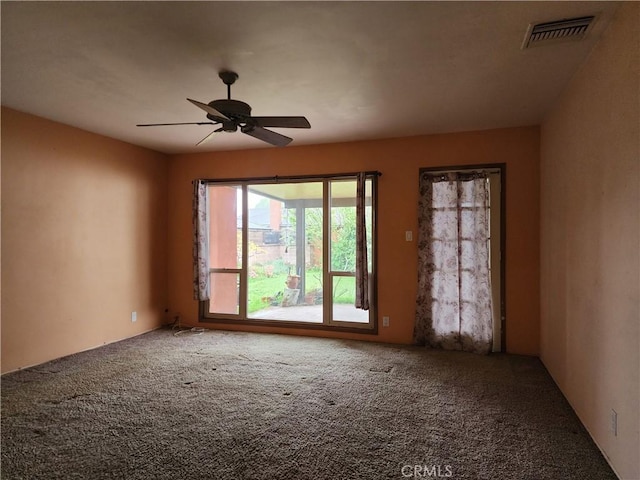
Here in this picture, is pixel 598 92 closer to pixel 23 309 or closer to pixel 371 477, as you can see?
pixel 371 477

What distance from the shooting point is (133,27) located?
6.84ft

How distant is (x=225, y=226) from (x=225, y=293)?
978 mm

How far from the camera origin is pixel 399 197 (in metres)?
4.33

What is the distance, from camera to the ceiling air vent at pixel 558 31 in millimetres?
2010

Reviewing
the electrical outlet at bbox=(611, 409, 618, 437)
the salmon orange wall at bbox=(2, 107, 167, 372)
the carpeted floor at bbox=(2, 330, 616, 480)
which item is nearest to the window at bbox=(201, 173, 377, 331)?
the salmon orange wall at bbox=(2, 107, 167, 372)

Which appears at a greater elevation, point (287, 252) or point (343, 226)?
point (343, 226)

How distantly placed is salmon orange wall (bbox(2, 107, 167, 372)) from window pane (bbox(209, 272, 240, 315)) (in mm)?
762

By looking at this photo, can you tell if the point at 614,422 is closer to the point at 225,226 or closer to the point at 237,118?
the point at 237,118

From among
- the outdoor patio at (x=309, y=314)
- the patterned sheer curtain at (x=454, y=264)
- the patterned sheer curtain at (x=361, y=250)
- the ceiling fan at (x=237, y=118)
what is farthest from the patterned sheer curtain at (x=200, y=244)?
the patterned sheer curtain at (x=454, y=264)

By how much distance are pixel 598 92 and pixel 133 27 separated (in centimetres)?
288

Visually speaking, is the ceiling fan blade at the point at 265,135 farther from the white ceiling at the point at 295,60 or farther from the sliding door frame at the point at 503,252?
the sliding door frame at the point at 503,252

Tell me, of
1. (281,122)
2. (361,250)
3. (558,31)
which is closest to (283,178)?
(361,250)

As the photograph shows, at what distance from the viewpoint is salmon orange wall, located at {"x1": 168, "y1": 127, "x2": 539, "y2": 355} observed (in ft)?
12.8

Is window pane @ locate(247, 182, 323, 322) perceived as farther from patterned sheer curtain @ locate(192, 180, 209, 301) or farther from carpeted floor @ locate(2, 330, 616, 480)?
carpeted floor @ locate(2, 330, 616, 480)
